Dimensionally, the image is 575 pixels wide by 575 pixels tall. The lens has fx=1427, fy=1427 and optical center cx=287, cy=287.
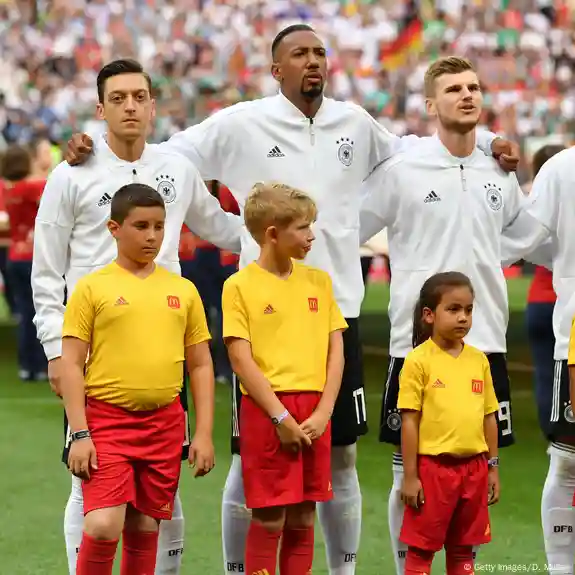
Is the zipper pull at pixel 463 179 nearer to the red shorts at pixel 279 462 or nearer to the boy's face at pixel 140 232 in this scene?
the red shorts at pixel 279 462

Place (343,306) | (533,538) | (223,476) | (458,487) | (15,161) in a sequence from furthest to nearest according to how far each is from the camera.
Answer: (15,161), (223,476), (533,538), (343,306), (458,487)

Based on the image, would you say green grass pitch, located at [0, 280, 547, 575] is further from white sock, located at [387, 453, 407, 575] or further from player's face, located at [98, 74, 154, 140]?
player's face, located at [98, 74, 154, 140]

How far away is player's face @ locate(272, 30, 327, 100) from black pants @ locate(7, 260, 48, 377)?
7.34m

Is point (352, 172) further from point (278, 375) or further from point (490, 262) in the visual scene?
point (278, 375)

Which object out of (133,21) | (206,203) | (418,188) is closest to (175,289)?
(206,203)

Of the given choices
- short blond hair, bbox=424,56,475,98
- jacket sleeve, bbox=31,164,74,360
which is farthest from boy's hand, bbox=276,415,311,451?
short blond hair, bbox=424,56,475,98

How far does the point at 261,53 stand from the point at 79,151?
2026cm

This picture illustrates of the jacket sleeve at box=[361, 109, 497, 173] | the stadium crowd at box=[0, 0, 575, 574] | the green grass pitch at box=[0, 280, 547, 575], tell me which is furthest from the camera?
the stadium crowd at box=[0, 0, 575, 574]

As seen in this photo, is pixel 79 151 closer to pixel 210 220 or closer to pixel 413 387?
pixel 210 220

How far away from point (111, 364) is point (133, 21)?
21.4 metres

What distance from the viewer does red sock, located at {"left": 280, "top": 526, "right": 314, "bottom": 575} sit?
5059 mm

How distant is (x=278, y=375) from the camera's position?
16.4 feet

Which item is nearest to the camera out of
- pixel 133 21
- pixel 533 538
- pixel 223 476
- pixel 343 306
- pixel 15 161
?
pixel 343 306

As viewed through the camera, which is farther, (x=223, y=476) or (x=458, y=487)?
(x=223, y=476)
